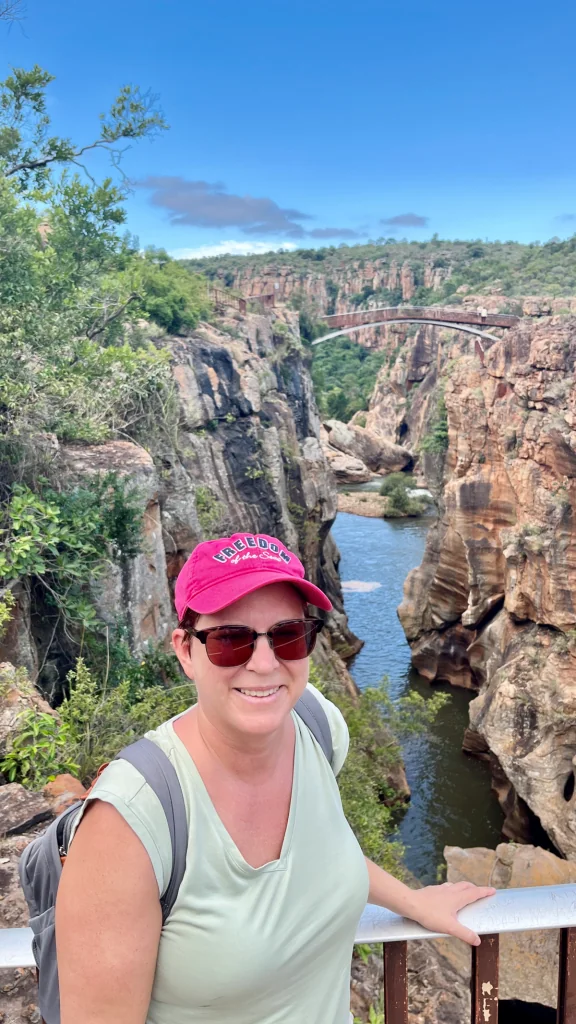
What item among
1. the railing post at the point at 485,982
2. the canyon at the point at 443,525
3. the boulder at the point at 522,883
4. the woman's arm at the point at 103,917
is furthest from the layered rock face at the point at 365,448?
the woman's arm at the point at 103,917

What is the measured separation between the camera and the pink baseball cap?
59.0 inches

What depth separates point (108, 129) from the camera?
352 inches

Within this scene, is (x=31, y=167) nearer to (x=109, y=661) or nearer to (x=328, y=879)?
(x=109, y=661)

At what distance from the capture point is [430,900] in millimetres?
1689

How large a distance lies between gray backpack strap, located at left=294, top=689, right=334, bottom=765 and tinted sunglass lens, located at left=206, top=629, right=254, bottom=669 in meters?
0.31

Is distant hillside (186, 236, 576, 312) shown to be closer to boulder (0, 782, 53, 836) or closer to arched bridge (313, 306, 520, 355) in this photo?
arched bridge (313, 306, 520, 355)

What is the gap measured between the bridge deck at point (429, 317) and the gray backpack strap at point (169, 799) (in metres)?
37.8

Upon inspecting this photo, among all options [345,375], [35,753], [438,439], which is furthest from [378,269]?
[35,753]

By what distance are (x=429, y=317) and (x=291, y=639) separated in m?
44.8

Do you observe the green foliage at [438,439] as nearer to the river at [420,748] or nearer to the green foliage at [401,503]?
the river at [420,748]

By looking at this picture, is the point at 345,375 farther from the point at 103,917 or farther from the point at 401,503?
the point at 103,917

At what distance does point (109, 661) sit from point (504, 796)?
1129cm

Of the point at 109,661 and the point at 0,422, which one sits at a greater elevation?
the point at 0,422

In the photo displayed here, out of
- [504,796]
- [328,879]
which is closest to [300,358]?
[504,796]
